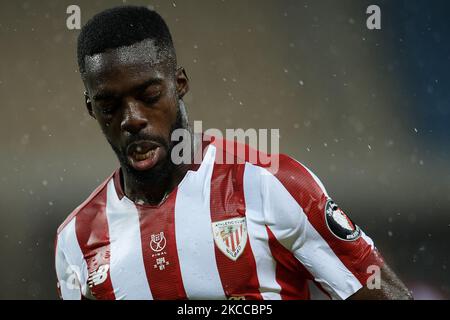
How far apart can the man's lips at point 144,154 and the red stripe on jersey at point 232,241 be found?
20 centimetres

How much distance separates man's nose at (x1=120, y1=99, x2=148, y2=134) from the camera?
7.51 feet

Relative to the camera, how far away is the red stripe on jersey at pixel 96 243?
2.47 meters

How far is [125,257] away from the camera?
246 cm

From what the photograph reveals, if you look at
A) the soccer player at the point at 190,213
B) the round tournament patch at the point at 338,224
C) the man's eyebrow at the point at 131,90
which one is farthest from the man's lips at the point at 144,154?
the round tournament patch at the point at 338,224

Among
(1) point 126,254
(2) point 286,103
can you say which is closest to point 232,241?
(1) point 126,254

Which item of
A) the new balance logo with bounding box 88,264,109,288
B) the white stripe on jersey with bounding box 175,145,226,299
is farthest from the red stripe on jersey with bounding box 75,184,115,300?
the white stripe on jersey with bounding box 175,145,226,299

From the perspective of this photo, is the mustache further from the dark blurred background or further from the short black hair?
the dark blurred background

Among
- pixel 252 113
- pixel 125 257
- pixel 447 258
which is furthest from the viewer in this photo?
pixel 252 113

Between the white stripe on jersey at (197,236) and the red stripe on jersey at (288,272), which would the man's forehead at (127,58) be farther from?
the red stripe on jersey at (288,272)

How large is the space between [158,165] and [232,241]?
33 cm
